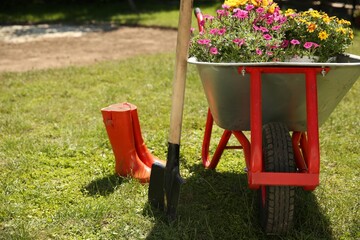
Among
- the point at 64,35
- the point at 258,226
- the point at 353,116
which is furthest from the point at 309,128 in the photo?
the point at 64,35

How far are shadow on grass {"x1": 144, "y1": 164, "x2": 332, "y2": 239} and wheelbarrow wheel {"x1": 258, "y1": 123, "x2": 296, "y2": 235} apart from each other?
15 cm

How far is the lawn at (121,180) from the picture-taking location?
2.53m

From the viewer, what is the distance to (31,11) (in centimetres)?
1388

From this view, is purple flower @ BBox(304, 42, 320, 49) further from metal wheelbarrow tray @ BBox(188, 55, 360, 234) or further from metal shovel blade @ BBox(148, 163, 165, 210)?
metal shovel blade @ BBox(148, 163, 165, 210)

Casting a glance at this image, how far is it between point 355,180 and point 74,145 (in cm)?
215

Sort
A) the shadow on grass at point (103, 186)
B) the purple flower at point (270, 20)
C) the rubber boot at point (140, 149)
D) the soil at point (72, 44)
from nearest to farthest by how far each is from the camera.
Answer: the purple flower at point (270, 20) → the shadow on grass at point (103, 186) → the rubber boot at point (140, 149) → the soil at point (72, 44)

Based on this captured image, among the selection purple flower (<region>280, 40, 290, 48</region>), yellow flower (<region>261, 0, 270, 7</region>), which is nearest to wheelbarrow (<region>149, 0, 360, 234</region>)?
purple flower (<region>280, 40, 290, 48</region>)

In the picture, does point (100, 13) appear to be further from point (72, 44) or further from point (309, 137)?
point (309, 137)

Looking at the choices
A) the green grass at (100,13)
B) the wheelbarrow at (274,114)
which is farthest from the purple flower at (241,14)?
the green grass at (100,13)

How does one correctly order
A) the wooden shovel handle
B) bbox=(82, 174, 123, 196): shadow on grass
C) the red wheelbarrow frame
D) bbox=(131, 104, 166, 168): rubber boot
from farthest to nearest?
bbox=(131, 104, 166, 168): rubber boot < bbox=(82, 174, 123, 196): shadow on grass < the wooden shovel handle < the red wheelbarrow frame

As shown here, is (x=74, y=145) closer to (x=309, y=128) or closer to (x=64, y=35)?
(x=309, y=128)

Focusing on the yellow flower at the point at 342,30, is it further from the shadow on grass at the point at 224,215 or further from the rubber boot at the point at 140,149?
the rubber boot at the point at 140,149

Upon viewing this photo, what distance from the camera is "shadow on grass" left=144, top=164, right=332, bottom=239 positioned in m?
2.47

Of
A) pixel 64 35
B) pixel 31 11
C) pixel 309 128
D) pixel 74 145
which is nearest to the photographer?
pixel 309 128
